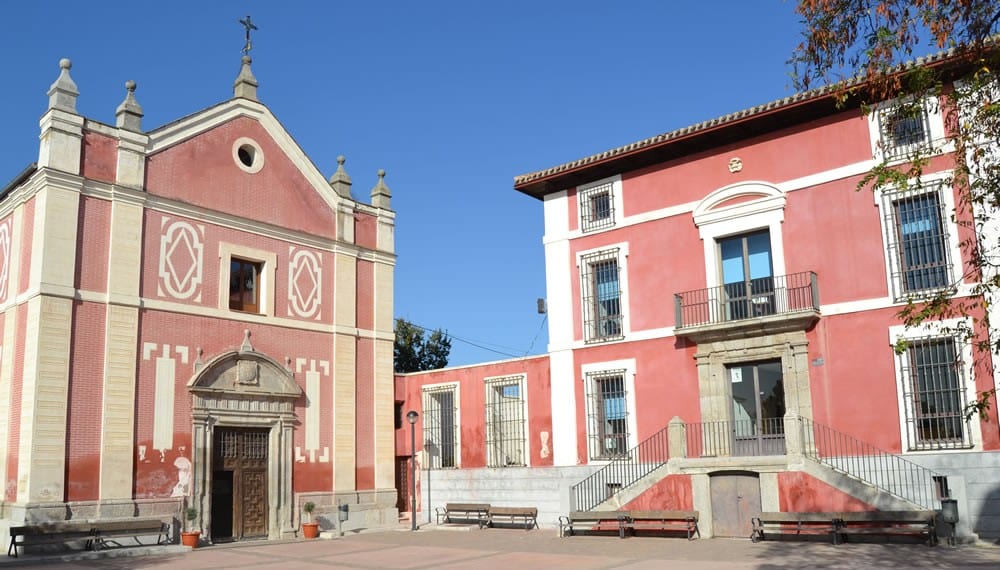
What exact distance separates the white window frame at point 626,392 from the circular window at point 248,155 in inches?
374

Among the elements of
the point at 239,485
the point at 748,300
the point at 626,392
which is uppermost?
the point at 748,300

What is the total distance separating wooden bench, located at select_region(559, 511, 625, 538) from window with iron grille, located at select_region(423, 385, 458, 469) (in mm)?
5698

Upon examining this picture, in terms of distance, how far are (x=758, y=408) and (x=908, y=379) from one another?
2993 millimetres

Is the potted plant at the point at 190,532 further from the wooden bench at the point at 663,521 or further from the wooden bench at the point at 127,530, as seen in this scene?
the wooden bench at the point at 663,521

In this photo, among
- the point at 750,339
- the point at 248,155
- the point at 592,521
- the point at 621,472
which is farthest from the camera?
the point at 248,155

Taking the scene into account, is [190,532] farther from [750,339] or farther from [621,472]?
[750,339]

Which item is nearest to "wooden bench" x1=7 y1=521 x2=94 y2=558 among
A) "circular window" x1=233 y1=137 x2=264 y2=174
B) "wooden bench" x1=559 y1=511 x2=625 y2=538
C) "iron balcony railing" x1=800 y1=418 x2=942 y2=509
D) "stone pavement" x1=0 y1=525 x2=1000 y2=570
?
"stone pavement" x1=0 y1=525 x2=1000 y2=570

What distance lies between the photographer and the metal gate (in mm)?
16531

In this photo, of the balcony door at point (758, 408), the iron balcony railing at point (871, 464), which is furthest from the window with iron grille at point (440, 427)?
the iron balcony railing at point (871, 464)

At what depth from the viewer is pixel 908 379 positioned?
1584 centimetres

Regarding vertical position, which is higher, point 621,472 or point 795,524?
point 621,472

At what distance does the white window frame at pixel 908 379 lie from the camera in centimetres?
1490

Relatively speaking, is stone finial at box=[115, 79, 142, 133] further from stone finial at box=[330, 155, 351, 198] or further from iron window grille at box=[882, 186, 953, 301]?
iron window grille at box=[882, 186, 953, 301]

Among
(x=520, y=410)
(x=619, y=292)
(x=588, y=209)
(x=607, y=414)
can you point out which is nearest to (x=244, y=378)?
(x=520, y=410)
